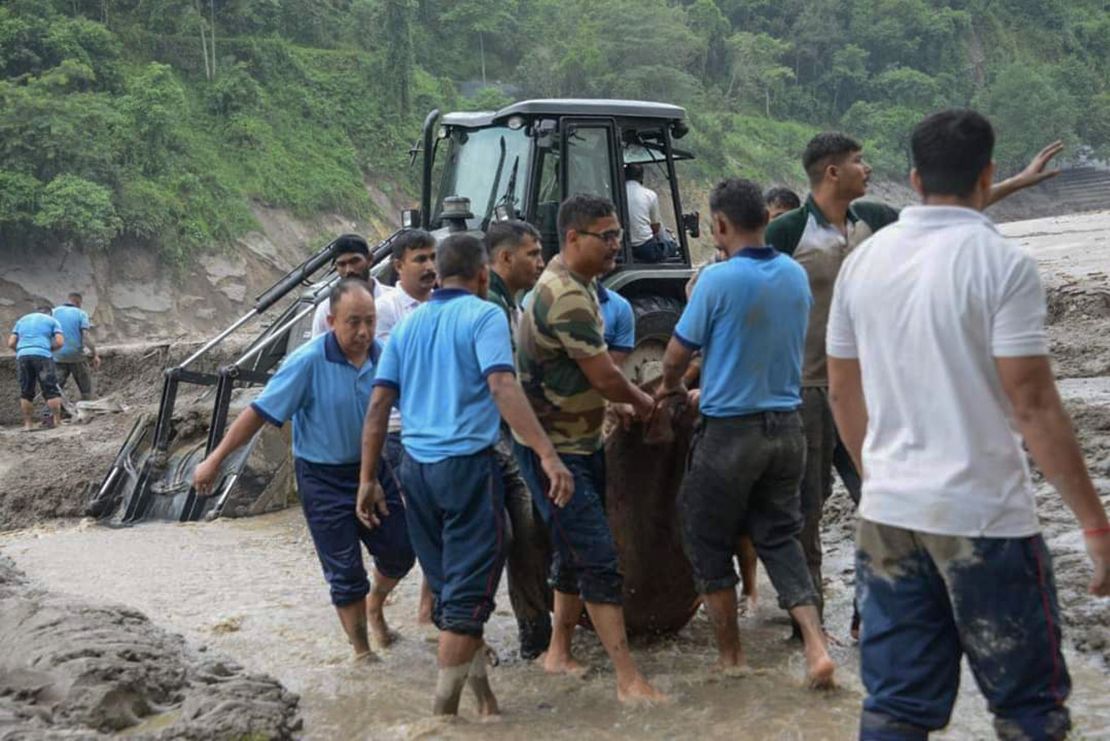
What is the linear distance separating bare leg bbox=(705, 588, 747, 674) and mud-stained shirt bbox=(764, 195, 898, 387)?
882mm

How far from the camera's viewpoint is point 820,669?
421 cm

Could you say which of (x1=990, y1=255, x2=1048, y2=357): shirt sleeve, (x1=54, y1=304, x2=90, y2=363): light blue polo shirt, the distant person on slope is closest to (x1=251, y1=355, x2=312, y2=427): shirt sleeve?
(x1=990, y1=255, x2=1048, y2=357): shirt sleeve

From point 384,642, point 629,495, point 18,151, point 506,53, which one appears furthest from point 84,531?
point 506,53

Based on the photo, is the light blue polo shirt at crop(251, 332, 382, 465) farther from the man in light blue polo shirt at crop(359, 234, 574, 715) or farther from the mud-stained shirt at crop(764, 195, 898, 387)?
the mud-stained shirt at crop(764, 195, 898, 387)

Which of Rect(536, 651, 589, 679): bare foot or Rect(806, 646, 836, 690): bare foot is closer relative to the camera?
Rect(806, 646, 836, 690): bare foot

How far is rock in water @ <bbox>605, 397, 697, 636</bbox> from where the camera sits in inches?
189

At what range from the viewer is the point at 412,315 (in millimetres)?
4258

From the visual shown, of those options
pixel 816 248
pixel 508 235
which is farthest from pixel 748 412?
pixel 508 235

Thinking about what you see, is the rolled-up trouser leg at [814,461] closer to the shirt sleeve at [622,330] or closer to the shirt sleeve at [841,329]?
the shirt sleeve at [622,330]

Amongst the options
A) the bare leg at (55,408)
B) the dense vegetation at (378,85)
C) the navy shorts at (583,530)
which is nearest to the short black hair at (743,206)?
the navy shorts at (583,530)

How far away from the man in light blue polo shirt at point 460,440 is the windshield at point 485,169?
A: 4761 millimetres

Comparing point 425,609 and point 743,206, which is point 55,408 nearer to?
point 425,609

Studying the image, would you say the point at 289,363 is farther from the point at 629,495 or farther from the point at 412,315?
the point at 629,495

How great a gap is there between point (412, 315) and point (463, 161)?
18.8 ft
